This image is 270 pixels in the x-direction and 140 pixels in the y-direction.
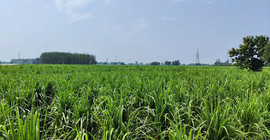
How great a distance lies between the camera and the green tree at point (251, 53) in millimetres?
13648

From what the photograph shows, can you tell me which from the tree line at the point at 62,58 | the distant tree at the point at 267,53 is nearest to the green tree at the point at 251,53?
the distant tree at the point at 267,53

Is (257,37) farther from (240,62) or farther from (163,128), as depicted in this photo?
(163,128)

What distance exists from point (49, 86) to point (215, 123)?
468cm

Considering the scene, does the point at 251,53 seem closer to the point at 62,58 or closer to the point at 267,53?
the point at 267,53

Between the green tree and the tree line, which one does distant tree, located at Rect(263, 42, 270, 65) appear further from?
the tree line

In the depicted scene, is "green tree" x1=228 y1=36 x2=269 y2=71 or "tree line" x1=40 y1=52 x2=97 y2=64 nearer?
"green tree" x1=228 y1=36 x2=269 y2=71

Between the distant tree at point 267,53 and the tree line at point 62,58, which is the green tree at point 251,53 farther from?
the tree line at point 62,58

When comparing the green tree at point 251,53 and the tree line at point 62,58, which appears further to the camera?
the tree line at point 62,58

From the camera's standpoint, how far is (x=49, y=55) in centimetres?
9456

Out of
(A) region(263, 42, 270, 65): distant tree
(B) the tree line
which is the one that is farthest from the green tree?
(B) the tree line

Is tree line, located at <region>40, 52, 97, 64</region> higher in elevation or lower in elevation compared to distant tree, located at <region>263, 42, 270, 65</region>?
higher

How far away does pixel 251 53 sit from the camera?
13.9 m

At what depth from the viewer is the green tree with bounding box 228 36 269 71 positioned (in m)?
13.6

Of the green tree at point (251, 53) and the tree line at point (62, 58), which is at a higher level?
the tree line at point (62, 58)
